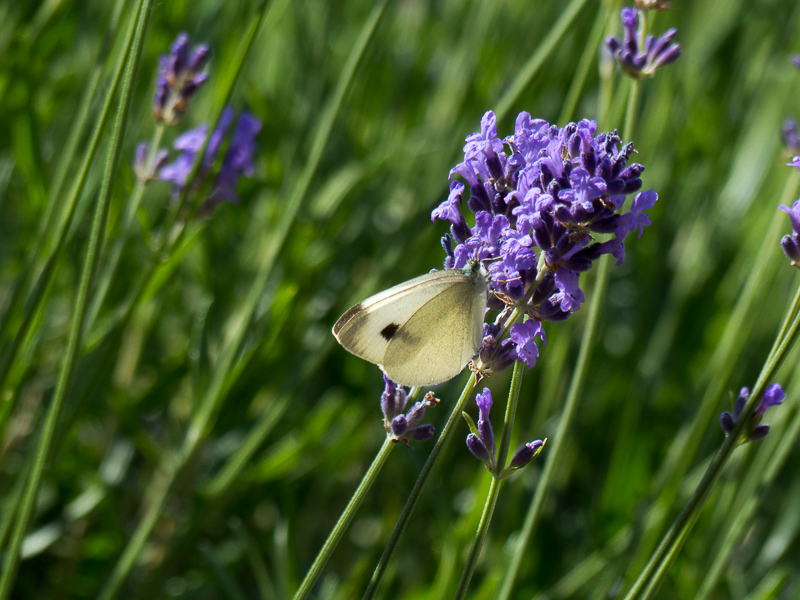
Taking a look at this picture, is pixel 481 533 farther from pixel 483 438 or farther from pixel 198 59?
pixel 198 59

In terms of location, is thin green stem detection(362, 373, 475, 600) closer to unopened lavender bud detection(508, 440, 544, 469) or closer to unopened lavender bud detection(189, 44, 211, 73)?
unopened lavender bud detection(508, 440, 544, 469)

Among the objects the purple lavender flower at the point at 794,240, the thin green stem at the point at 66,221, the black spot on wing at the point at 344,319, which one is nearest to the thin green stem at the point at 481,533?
the black spot on wing at the point at 344,319

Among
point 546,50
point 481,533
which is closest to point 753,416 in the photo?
point 481,533

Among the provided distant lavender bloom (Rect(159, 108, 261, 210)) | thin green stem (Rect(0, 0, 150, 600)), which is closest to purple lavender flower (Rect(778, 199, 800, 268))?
thin green stem (Rect(0, 0, 150, 600))

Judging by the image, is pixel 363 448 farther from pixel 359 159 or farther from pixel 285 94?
pixel 285 94

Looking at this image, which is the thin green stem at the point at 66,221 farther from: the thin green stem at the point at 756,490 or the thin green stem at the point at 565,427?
the thin green stem at the point at 756,490
